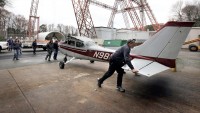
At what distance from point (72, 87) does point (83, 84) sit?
0.55m

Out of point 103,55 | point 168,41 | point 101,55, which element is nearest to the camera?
point 168,41

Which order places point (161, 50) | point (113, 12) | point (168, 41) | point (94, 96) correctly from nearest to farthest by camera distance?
point (94, 96) < point (168, 41) < point (161, 50) < point (113, 12)

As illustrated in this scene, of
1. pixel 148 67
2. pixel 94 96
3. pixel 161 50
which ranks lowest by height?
pixel 94 96

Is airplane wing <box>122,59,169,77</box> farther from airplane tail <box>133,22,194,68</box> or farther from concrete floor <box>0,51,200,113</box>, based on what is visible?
concrete floor <box>0,51,200,113</box>

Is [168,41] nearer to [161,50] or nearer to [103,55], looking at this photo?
[161,50]

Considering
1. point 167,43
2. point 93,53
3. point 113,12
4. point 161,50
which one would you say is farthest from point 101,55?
point 113,12

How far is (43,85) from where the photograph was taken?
5.87m

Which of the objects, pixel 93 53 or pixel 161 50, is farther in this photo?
pixel 93 53

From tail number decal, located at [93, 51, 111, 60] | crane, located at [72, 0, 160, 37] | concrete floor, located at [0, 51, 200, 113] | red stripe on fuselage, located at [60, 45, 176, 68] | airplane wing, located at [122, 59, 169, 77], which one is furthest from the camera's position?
crane, located at [72, 0, 160, 37]

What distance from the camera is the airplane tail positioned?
485 centimetres

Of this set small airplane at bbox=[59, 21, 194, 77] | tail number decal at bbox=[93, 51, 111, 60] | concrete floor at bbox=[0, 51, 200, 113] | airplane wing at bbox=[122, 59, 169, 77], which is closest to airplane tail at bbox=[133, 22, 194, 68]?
small airplane at bbox=[59, 21, 194, 77]

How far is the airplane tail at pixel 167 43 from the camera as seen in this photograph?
15.9ft

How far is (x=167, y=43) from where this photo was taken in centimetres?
513

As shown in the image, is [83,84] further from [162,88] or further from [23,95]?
[162,88]
